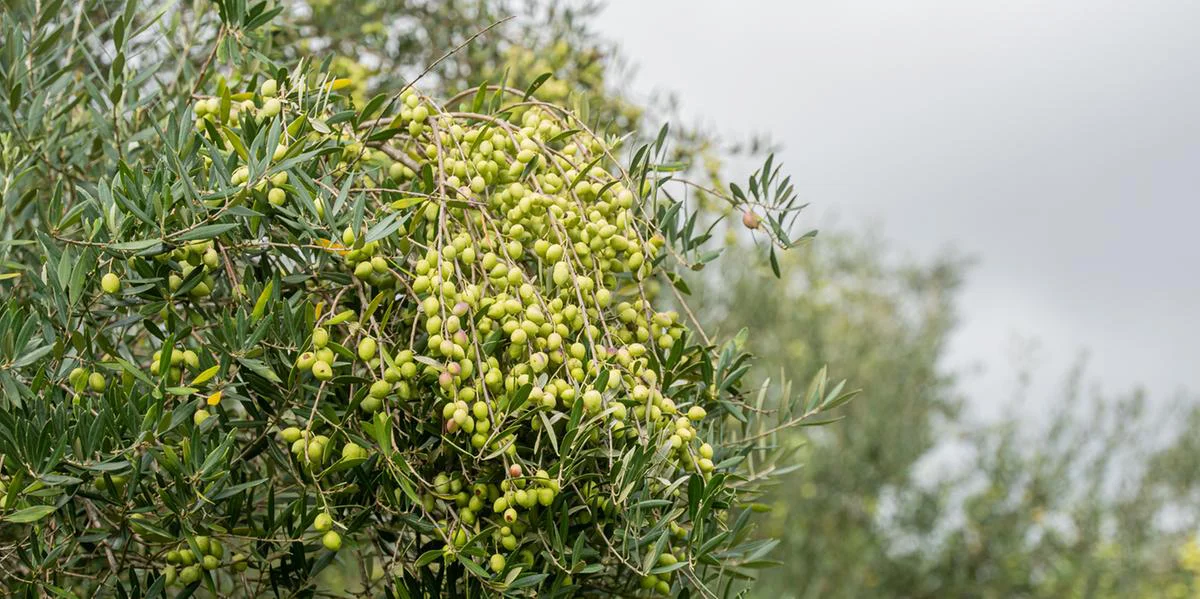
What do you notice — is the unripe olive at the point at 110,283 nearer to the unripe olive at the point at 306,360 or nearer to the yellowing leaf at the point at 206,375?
the yellowing leaf at the point at 206,375

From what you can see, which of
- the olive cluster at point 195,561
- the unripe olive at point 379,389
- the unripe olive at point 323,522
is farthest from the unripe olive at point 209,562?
the unripe olive at point 379,389

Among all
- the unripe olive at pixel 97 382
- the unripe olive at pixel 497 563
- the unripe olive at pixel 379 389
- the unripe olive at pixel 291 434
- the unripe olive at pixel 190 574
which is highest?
the unripe olive at pixel 379 389

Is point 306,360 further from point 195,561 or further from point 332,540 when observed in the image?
point 195,561

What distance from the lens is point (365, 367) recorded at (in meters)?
1.93

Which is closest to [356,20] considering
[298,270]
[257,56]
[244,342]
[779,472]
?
[257,56]

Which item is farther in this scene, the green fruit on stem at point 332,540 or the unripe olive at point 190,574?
the unripe olive at point 190,574

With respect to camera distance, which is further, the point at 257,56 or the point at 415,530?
the point at 257,56

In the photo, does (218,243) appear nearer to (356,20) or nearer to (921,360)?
(356,20)

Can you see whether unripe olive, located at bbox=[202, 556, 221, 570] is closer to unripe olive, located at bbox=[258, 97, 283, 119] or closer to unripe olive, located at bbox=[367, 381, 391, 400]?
unripe olive, located at bbox=[367, 381, 391, 400]

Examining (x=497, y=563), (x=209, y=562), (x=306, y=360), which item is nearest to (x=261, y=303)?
(x=306, y=360)

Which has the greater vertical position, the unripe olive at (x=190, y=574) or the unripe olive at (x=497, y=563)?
the unripe olive at (x=497, y=563)

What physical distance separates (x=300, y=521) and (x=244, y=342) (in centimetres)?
36

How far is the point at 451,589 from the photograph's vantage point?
193cm

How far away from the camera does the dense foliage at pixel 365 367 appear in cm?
175
